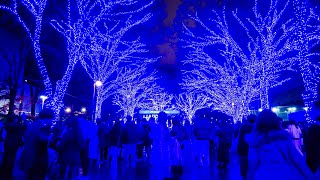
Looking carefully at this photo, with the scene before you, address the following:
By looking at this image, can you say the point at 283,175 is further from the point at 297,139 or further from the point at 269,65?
the point at 269,65

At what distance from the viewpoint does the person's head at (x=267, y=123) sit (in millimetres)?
4055

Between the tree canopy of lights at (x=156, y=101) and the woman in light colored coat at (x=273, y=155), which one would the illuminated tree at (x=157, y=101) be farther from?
the woman in light colored coat at (x=273, y=155)

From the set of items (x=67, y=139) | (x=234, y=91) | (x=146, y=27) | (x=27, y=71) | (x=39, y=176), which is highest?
(x=146, y=27)

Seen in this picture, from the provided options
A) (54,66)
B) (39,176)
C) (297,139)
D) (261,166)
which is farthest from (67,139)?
(54,66)

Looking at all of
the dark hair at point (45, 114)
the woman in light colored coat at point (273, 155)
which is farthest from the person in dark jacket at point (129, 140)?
the woman in light colored coat at point (273, 155)

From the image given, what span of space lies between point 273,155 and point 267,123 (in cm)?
38

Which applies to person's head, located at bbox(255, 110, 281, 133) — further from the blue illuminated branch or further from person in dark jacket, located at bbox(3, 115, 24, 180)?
the blue illuminated branch

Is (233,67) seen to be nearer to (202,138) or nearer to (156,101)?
(202,138)

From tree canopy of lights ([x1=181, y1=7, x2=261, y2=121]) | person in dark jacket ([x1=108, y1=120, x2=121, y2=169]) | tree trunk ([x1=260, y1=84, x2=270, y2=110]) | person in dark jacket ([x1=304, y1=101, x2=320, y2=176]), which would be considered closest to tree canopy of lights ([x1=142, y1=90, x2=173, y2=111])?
tree canopy of lights ([x1=181, y1=7, x2=261, y2=121])

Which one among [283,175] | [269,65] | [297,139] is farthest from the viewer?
[269,65]

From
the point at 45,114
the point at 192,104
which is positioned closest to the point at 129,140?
the point at 45,114

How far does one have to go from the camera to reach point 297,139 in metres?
13.1

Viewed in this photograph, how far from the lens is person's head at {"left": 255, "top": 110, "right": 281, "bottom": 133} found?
405 cm

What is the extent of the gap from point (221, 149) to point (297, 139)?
2917mm
